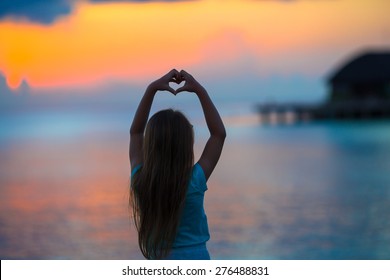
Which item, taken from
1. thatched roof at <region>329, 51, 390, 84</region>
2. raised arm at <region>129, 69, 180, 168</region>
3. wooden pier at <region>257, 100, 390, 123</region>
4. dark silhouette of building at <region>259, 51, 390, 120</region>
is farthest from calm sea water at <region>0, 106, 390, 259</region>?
thatched roof at <region>329, 51, 390, 84</region>

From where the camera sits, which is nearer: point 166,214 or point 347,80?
point 166,214

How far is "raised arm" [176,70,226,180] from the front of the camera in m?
2.46

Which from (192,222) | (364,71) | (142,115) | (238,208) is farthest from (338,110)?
(192,222)

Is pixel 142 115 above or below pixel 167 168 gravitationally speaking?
above

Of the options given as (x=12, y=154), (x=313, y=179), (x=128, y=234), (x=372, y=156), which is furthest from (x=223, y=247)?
(x=12, y=154)

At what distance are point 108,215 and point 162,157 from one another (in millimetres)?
8562

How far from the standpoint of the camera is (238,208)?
11414 millimetres

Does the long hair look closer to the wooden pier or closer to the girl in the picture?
the girl

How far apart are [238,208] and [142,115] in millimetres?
8961

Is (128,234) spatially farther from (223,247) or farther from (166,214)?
(166,214)

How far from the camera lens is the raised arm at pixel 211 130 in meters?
2.46

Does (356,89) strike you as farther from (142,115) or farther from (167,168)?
(167,168)

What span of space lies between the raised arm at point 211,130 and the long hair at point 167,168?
9 centimetres

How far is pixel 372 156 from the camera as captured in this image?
21594 millimetres
